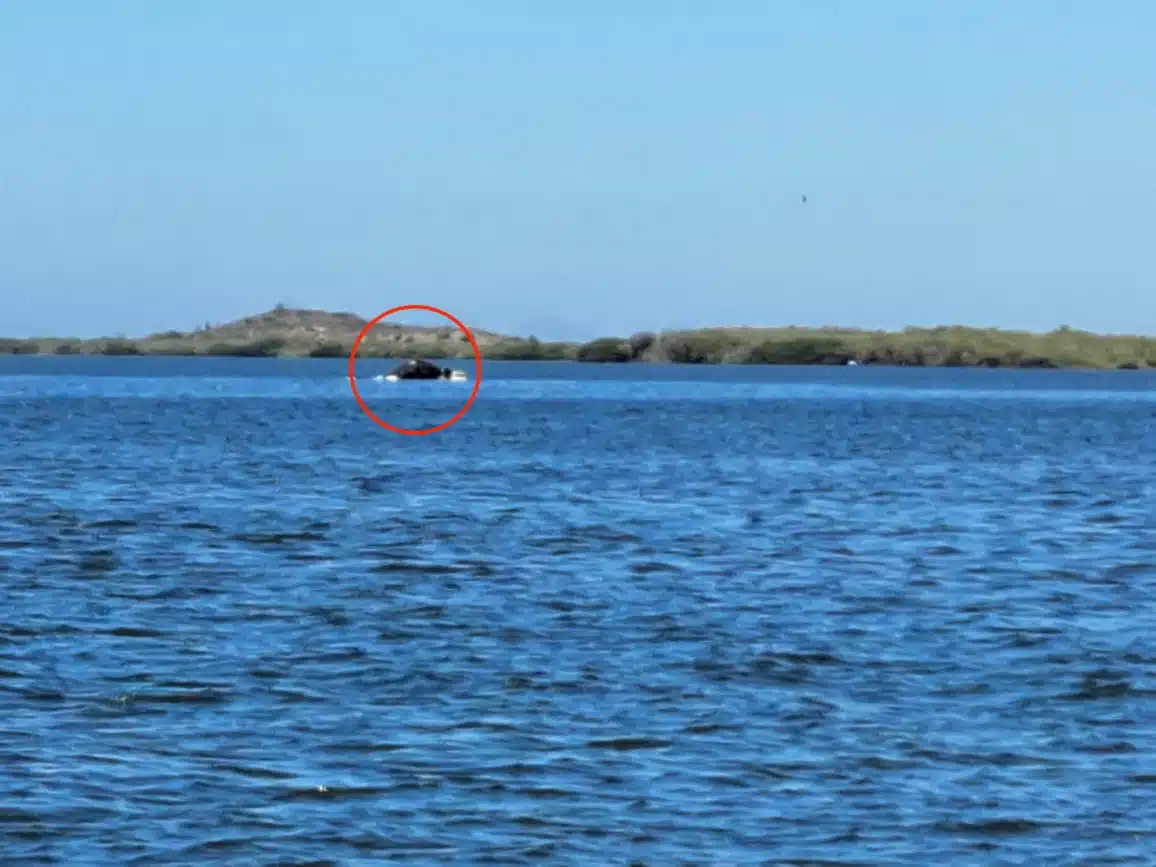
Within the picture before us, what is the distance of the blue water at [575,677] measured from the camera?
16125 mm

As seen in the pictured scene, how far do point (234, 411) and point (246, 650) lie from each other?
10705cm

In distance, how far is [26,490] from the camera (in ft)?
174

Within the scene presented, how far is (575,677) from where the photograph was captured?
22.6m

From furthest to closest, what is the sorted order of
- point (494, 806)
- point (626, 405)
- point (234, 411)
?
1. point (626, 405)
2. point (234, 411)
3. point (494, 806)

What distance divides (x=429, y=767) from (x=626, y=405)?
136 m

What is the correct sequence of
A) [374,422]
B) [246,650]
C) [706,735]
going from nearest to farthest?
[706,735] < [246,650] < [374,422]

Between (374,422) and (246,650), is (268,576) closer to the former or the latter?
(246,650)

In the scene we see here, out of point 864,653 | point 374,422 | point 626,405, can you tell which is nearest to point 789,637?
point 864,653

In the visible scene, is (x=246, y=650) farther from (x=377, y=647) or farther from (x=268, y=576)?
(x=268, y=576)

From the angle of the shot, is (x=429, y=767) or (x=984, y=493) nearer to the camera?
(x=429, y=767)

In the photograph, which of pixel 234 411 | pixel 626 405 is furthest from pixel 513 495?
pixel 626 405

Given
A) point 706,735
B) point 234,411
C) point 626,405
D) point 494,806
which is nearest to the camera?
point 494,806

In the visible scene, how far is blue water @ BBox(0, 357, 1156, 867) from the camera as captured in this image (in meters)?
16.1

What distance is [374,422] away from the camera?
112 metres
